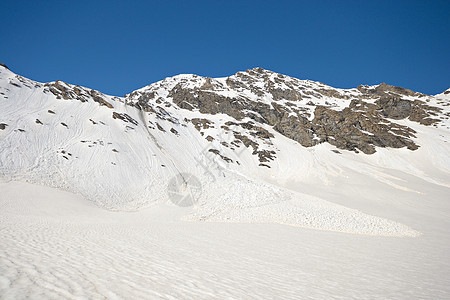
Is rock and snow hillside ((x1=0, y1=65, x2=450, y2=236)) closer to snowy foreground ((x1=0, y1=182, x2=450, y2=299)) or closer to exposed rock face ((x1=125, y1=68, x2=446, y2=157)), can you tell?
exposed rock face ((x1=125, y1=68, x2=446, y2=157))

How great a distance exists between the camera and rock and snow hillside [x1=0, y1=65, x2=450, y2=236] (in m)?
23.1

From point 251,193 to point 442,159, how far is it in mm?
53176

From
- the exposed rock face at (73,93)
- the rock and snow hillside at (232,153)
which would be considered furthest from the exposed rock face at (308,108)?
the exposed rock face at (73,93)

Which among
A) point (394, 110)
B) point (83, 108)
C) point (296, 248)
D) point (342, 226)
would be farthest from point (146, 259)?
point (394, 110)

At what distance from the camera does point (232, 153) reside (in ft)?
164

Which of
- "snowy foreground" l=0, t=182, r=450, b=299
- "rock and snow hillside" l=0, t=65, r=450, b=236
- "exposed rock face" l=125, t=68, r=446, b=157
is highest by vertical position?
"exposed rock face" l=125, t=68, r=446, b=157

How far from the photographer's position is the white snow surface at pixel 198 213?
15.5 feet

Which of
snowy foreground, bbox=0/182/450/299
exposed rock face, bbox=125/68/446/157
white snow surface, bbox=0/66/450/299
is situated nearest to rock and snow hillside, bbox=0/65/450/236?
white snow surface, bbox=0/66/450/299

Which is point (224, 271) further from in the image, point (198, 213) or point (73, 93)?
point (73, 93)

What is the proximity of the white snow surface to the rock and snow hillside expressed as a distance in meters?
0.29

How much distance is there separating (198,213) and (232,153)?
30.0 m

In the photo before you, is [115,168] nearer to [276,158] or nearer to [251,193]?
[251,193]

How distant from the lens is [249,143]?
2176 inches

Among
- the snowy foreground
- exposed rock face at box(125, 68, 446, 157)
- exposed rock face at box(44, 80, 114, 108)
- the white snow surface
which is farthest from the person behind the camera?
exposed rock face at box(125, 68, 446, 157)
